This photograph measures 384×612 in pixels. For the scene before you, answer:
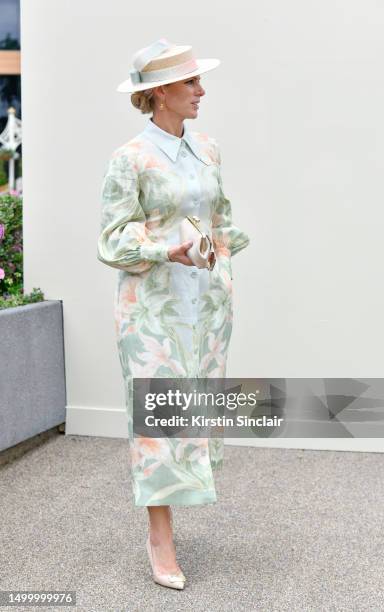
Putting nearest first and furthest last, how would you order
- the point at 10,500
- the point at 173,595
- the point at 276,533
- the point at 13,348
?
1. the point at 173,595
2. the point at 276,533
3. the point at 10,500
4. the point at 13,348

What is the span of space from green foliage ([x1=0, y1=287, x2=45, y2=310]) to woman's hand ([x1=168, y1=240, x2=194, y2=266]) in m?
2.25

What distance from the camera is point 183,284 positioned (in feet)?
11.0

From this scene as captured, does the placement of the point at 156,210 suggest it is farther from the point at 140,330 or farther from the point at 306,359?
the point at 306,359

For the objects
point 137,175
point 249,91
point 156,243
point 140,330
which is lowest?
point 140,330

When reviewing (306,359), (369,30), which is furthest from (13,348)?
(369,30)

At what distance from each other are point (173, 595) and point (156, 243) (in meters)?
1.09

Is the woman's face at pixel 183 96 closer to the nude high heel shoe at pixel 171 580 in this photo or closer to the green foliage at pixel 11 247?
the nude high heel shoe at pixel 171 580

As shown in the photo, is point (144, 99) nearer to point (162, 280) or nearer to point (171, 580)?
point (162, 280)

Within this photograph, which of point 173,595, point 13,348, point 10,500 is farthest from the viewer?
point 13,348

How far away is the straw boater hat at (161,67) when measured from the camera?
330 cm

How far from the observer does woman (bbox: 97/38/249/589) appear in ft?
10.8

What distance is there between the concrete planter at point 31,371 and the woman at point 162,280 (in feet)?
5.66

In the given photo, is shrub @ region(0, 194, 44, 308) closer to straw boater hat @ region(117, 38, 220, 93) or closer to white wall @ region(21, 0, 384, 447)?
white wall @ region(21, 0, 384, 447)

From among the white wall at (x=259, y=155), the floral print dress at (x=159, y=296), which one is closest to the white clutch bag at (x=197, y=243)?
the floral print dress at (x=159, y=296)
